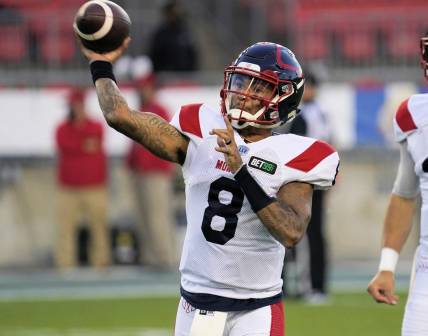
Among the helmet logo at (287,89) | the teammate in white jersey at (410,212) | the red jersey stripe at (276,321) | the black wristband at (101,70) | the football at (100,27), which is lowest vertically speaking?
the red jersey stripe at (276,321)

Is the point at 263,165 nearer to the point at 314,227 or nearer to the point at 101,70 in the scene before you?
the point at 101,70

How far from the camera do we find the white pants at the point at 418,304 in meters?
4.42

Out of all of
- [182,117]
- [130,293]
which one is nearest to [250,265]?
[182,117]

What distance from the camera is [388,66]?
13945mm

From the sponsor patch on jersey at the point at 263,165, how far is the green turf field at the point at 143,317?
13.8 ft

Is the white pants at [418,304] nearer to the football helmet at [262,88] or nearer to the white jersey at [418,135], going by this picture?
the white jersey at [418,135]

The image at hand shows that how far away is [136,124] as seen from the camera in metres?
4.46

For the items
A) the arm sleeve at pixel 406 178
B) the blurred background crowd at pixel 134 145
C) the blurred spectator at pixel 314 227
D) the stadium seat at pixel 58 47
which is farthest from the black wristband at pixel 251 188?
the stadium seat at pixel 58 47

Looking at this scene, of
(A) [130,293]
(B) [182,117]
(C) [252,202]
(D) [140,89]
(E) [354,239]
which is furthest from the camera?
(E) [354,239]

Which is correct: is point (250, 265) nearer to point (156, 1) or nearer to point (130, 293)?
point (130, 293)

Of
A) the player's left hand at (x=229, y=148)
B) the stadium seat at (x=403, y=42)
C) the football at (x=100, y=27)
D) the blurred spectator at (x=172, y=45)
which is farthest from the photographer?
the stadium seat at (x=403, y=42)

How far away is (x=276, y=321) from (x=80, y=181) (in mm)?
8060

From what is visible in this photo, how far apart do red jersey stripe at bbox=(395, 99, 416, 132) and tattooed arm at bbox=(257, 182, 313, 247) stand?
526 millimetres

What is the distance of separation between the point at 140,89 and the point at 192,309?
314 inches
